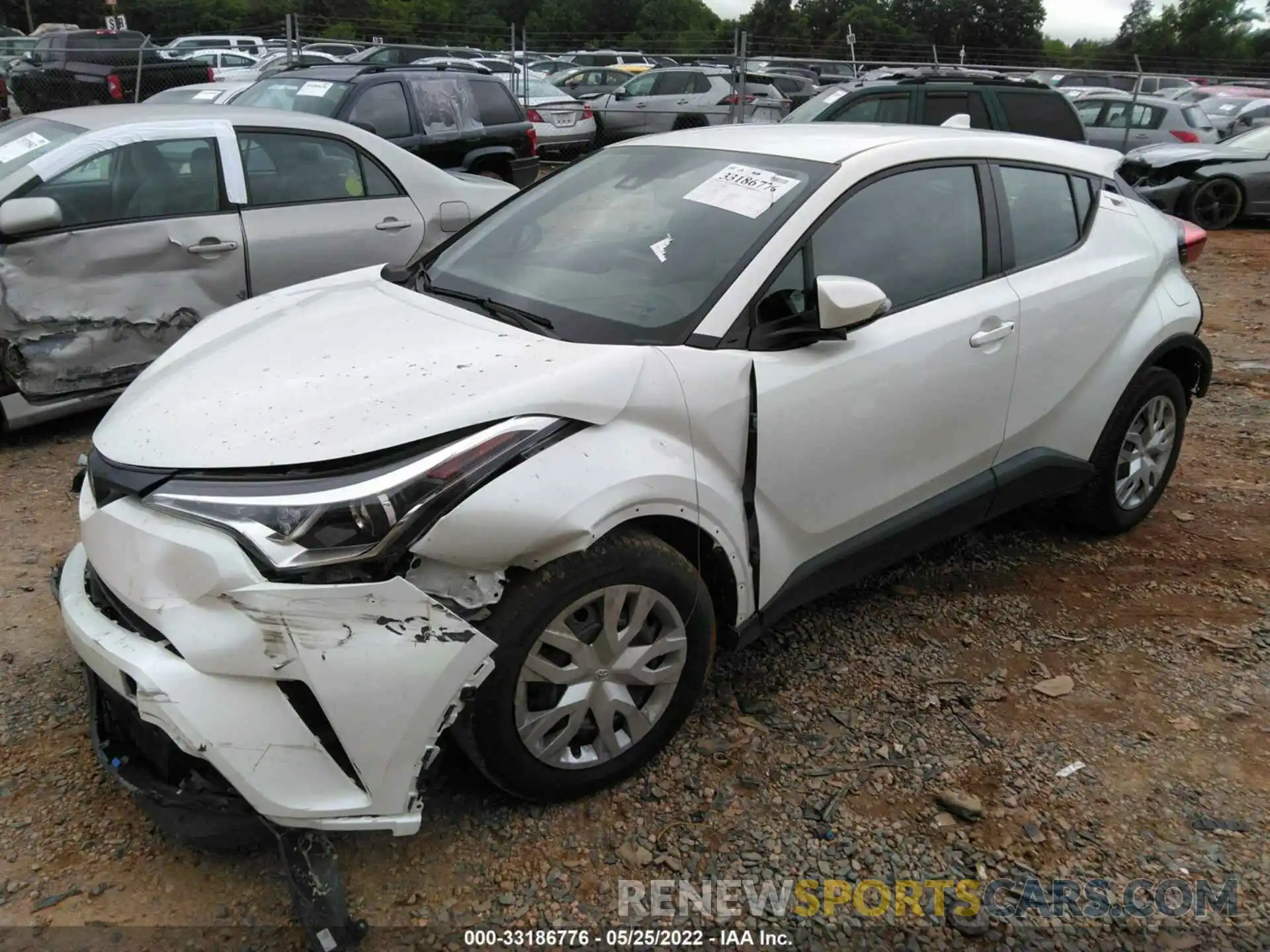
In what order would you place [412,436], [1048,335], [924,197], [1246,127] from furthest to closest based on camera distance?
[1246,127]
[1048,335]
[924,197]
[412,436]

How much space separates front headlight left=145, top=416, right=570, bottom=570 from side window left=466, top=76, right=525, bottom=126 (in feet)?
25.1

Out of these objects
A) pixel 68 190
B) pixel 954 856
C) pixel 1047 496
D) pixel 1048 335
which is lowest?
pixel 954 856

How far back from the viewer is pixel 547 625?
7.59 ft

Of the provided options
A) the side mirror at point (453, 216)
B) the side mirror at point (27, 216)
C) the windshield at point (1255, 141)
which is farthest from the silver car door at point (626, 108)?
the side mirror at point (27, 216)

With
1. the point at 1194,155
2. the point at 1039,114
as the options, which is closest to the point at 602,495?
the point at 1039,114

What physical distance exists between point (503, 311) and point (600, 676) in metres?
1.08

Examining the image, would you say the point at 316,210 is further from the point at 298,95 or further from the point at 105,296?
the point at 298,95

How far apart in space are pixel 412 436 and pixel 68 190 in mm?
Result: 3564

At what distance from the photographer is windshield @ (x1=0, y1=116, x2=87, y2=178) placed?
4.73 meters

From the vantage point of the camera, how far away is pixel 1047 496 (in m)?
3.75

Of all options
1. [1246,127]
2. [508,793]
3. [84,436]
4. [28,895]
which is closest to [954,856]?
[508,793]

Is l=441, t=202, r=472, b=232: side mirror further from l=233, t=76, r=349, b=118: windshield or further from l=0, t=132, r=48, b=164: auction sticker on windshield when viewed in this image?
l=233, t=76, r=349, b=118: windshield

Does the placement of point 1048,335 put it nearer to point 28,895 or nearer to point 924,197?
point 924,197

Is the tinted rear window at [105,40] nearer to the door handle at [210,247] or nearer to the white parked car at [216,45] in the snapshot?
the white parked car at [216,45]
